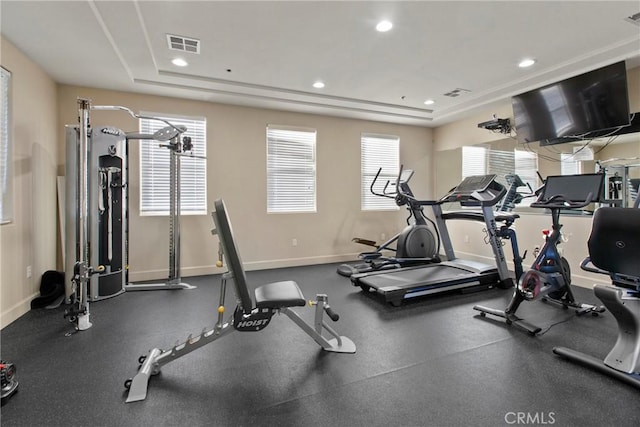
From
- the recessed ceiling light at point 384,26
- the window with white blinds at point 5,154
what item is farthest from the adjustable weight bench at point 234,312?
the recessed ceiling light at point 384,26

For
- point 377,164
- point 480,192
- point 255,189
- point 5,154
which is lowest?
point 480,192

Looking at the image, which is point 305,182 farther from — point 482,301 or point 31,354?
point 31,354

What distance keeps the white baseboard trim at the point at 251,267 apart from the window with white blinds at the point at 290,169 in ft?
2.96

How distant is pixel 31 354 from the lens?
7.80ft

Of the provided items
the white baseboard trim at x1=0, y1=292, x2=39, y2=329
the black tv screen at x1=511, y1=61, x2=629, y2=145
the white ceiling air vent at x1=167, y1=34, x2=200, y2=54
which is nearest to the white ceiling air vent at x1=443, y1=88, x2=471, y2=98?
the black tv screen at x1=511, y1=61, x2=629, y2=145

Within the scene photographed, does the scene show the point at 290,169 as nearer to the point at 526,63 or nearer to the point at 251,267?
the point at 251,267

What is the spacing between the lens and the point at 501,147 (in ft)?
17.1

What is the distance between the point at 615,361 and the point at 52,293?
16.9 feet

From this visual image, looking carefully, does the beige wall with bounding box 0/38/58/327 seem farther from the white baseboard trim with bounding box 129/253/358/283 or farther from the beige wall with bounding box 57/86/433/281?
the white baseboard trim with bounding box 129/253/358/283

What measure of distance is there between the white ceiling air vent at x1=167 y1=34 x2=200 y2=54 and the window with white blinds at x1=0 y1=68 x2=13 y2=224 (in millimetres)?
1535

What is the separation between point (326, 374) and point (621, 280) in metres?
2.15

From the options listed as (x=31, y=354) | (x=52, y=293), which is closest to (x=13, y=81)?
(x=52, y=293)

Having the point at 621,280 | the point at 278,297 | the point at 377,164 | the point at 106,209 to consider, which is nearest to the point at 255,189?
the point at 106,209

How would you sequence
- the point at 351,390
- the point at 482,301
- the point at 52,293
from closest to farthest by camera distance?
the point at 351,390
the point at 52,293
the point at 482,301
